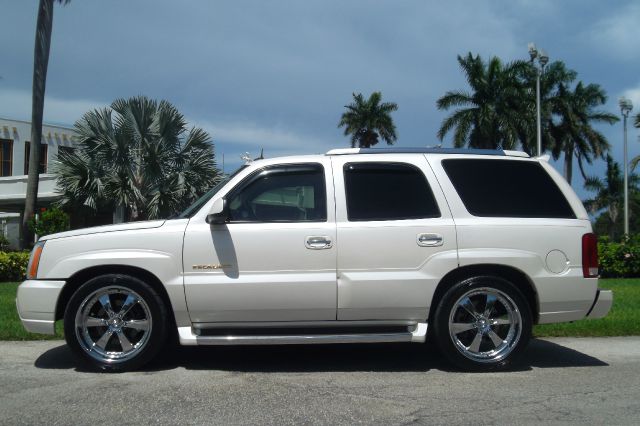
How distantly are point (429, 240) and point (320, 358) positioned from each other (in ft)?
5.57

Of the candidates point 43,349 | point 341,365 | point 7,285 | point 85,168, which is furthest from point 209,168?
point 341,365

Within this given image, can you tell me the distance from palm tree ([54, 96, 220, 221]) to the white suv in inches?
466

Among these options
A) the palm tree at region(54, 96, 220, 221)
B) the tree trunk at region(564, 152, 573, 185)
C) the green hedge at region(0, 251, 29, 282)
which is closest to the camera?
the green hedge at region(0, 251, 29, 282)

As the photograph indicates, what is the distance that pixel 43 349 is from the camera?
634cm

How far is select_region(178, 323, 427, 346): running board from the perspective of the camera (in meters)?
5.20

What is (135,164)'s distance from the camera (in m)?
17.7

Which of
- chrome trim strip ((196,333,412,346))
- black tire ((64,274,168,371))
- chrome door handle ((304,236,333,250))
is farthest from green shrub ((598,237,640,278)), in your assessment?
black tire ((64,274,168,371))

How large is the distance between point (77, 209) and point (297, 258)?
1443cm

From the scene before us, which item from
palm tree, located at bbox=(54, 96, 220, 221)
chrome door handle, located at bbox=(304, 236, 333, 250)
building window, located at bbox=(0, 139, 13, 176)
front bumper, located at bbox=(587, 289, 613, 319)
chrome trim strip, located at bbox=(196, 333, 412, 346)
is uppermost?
building window, located at bbox=(0, 139, 13, 176)

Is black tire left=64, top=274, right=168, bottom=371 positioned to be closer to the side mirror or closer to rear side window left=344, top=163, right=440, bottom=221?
the side mirror

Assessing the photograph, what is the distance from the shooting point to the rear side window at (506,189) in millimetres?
5594

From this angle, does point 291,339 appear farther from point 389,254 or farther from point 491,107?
point 491,107

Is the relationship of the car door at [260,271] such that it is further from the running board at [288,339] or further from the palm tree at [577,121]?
the palm tree at [577,121]

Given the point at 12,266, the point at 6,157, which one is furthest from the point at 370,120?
the point at 12,266
